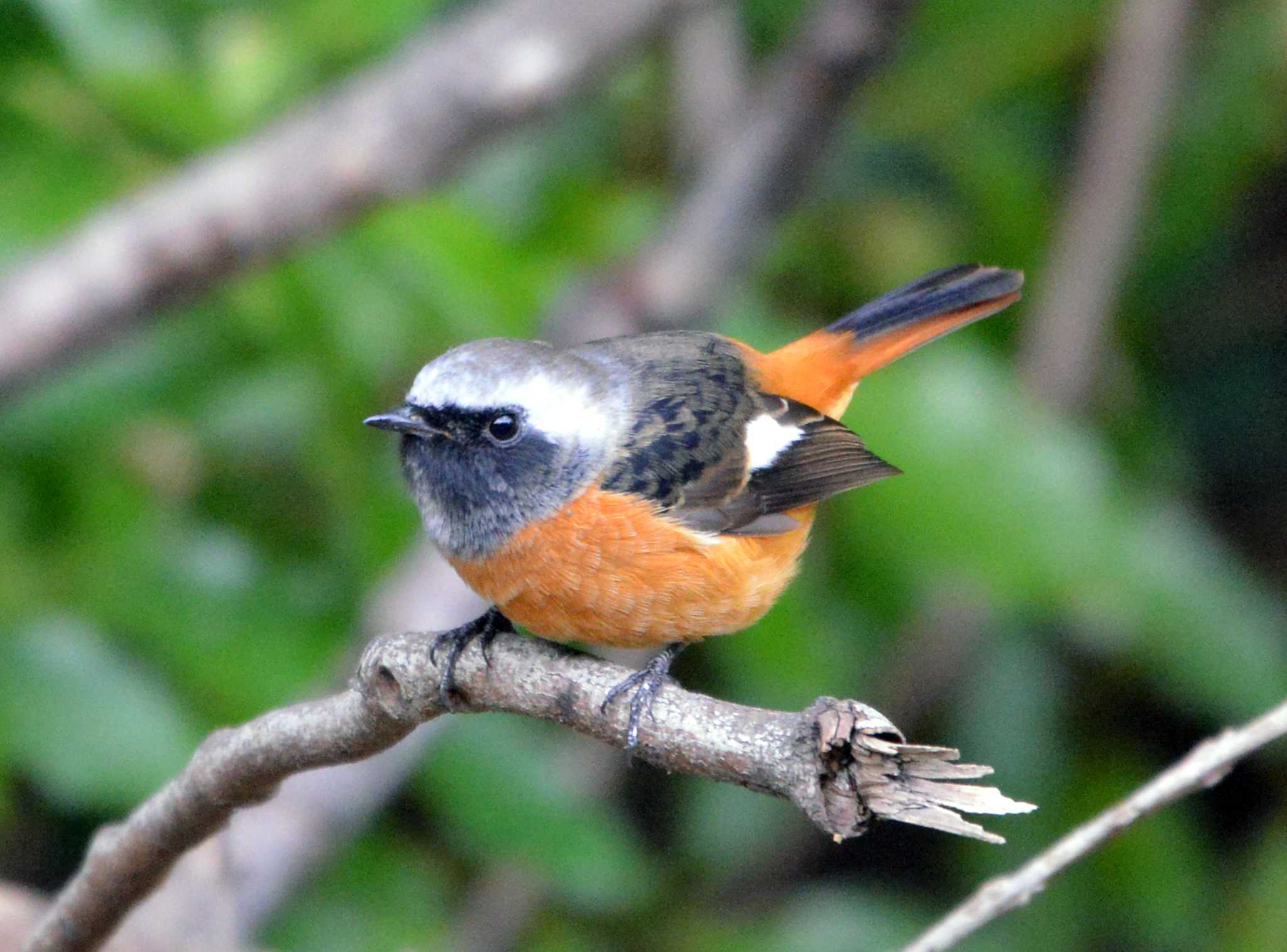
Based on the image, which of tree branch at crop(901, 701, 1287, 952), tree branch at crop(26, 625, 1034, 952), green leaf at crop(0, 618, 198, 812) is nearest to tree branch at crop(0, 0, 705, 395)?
green leaf at crop(0, 618, 198, 812)

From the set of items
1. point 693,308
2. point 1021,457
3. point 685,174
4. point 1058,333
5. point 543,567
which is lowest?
point 543,567

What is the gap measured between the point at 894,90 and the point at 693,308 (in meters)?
1.42

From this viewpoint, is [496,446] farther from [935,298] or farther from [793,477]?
[935,298]

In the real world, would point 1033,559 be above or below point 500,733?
above

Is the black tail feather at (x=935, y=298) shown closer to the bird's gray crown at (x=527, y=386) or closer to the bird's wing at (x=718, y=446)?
the bird's wing at (x=718, y=446)

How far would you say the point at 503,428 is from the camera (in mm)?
2699

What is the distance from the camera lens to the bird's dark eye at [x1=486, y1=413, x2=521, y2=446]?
2.67 m

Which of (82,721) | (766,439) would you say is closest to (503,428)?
(766,439)

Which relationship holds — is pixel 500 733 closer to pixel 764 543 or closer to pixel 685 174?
pixel 764 543

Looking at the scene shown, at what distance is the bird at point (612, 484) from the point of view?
2.60 metres

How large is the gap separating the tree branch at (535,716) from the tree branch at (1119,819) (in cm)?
51

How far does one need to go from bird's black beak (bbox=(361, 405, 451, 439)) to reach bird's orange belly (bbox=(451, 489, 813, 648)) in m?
0.24

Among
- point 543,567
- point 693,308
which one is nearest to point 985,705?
point 693,308

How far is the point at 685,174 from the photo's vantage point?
558 cm
